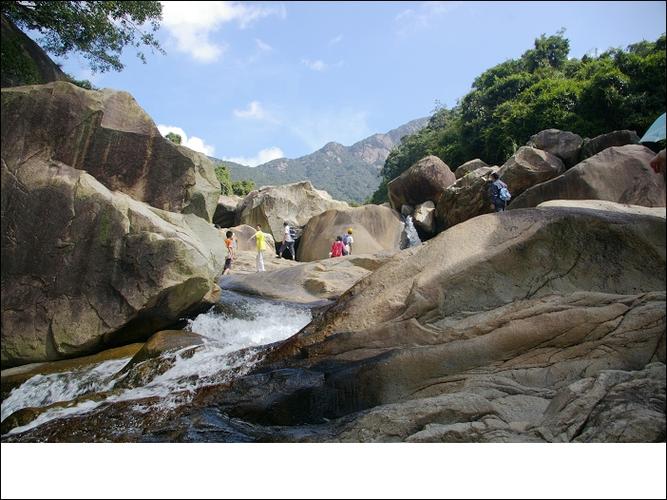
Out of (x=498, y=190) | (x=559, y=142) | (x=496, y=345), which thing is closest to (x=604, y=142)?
(x=559, y=142)

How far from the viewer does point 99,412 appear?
4.18m

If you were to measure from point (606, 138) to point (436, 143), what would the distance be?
2.02 metres

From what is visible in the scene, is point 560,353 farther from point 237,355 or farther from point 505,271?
point 237,355

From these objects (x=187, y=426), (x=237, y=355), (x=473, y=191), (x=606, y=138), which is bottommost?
(x=187, y=426)

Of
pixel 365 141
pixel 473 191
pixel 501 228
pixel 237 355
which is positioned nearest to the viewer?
pixel 501 228

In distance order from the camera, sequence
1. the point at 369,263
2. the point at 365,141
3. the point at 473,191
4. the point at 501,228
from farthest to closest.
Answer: the point at 473,191, the point at 369,263, the point at 365,141, the point at 501,228

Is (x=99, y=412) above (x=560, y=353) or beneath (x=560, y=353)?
beneath

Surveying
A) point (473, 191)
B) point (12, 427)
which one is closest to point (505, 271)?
point (12, 427)

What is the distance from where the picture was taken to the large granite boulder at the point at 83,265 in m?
3.80

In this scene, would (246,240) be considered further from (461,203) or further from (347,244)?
(461,203)

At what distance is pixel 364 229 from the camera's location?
17.5m

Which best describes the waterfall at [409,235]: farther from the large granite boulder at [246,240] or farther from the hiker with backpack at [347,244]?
the large granite boulder at [246,240]

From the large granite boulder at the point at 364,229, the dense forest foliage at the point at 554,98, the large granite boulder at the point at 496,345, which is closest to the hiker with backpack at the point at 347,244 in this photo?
the large granite boulder at the point at 364,229

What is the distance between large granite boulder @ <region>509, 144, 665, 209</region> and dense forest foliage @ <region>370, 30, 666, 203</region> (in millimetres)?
265
